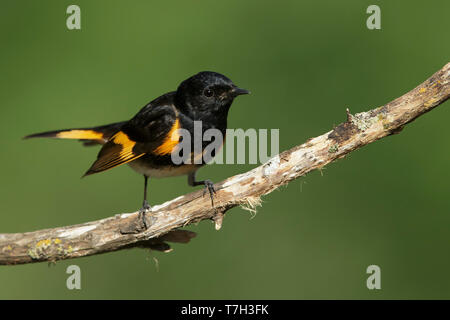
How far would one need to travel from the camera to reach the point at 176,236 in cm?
363

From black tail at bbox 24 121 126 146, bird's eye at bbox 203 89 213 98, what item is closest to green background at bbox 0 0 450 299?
black tail at bbox 24 121 126 146

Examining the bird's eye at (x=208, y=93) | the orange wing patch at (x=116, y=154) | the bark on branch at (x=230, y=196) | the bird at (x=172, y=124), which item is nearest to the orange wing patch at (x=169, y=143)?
the bird at (x=172, y=124)

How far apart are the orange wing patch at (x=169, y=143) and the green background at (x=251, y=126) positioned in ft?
5.48

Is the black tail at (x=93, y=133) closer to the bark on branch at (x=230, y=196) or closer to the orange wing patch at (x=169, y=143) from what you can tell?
the orange wing patch at (x=169, y=143)

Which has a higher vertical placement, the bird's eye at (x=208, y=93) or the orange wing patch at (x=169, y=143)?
the bird's eye at (x=208, y=93)

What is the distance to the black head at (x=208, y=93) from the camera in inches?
144

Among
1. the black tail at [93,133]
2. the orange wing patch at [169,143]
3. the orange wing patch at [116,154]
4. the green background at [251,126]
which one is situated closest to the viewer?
the orange wing patch at [169,143]

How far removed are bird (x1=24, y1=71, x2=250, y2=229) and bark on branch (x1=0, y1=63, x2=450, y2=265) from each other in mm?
242

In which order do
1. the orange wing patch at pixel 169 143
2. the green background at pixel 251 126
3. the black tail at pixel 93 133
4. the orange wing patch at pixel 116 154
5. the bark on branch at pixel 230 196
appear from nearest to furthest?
the bark on branch at pixel 230 196
the orange wing patch at pixel 169 143
the orange wing patch at pixel 116 154
the black tail at pixel 93 133
the green background at pixel 251 126

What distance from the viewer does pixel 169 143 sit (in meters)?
3.66

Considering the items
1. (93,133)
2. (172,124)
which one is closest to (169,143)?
(172,124)

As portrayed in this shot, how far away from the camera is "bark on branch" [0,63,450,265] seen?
3.01 metres
